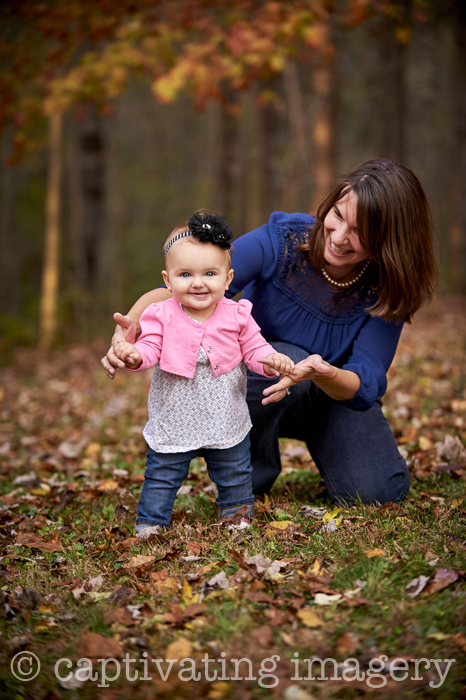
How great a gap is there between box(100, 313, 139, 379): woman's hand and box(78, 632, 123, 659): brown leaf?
3.19 ft

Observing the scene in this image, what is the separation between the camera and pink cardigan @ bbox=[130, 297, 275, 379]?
2.77m

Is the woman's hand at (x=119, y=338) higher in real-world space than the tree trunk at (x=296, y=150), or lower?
lower

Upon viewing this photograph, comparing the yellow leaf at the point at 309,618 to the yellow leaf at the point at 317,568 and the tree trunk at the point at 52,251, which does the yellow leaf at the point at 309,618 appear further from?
the tree trunk at the point at 52,251

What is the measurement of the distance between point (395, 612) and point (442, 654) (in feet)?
0.67

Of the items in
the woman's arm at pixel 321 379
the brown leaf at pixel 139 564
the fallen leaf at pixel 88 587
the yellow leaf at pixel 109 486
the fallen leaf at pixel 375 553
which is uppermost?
the woman's arm at pixel 321 379

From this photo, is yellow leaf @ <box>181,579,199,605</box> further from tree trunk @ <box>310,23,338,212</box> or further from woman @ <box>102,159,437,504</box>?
tree trunk @ <box>310,23,338,212</box>

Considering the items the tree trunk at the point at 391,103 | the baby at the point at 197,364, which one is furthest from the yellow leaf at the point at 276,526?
the tree trunk at the point at 391,103

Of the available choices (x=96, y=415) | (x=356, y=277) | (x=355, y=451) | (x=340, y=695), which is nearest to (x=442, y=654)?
(x=340, y=695)

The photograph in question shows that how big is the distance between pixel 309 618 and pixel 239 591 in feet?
1.01

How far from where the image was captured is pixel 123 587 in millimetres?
2398

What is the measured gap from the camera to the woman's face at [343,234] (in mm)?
2975

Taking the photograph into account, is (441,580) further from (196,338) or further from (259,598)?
(196,338)

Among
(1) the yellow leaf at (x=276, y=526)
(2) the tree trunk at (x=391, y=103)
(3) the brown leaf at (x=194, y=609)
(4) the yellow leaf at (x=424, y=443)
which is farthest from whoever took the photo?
(2) the tree trunk at (x=391, y=103)

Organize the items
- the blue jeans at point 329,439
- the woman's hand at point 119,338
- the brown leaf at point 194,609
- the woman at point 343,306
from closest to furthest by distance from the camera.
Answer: the brown leaf at point 194,609 → the woman's hand at point 119,338 → the woman at point 343,306 → the blue jeans at point 329,439
